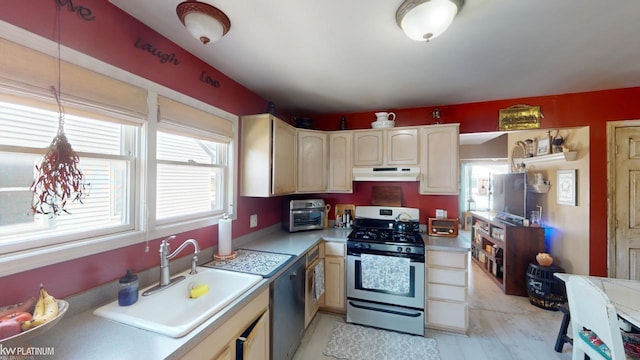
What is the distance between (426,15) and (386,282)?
7.26ft

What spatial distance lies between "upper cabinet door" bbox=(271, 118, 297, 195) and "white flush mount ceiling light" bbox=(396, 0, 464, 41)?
1.39 m

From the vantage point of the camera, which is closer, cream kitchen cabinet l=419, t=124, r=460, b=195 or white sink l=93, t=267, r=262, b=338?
white sink l=93, t=267, r=262, b=338

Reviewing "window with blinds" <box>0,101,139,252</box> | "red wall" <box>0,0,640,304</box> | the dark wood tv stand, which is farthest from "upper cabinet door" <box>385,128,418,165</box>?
"window with blinds" <box>0,101,139,252</box>

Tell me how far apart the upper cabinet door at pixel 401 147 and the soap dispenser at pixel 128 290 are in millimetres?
2497

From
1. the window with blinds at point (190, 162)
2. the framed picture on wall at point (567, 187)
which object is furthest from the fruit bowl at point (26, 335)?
the framed picture on wall at point (567, 187)

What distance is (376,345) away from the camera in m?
2.11

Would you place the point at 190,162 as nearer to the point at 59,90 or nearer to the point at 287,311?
the point at 59,90

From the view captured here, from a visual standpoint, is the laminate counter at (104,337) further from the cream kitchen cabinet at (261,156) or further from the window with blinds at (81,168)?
the cream kitchen cabinet at (261,156)

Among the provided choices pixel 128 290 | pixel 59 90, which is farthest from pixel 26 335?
pixel 59 90

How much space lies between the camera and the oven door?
2238 mm

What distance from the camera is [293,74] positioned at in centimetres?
208

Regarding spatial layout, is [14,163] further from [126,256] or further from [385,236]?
[385,236]

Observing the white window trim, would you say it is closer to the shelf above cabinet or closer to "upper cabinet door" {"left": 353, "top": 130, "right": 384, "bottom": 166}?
"upper cabinet door" {"left": 353, "top": 130, "right": 384, "bottom": 166}

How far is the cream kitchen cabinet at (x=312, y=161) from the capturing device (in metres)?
2.76
